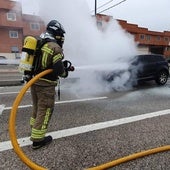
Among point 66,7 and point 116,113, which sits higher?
point 66,7

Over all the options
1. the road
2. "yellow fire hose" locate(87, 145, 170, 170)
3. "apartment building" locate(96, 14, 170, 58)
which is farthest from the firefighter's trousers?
"apartment building" locate(96, 14, 170, 58)

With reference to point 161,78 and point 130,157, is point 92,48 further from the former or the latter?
point 130,157

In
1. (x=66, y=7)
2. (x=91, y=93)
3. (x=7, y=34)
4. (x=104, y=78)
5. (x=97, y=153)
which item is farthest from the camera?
(x=7, y=34)

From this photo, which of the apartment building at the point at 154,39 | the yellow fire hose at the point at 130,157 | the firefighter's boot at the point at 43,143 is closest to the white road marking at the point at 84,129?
the firefighter's boot at the point at 43,143

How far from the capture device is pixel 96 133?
450 cm

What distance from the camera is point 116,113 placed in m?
5.88

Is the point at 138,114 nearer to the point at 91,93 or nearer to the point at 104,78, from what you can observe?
the point at 91,93

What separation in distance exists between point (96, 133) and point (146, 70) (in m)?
6.04

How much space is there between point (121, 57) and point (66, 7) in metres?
3.01

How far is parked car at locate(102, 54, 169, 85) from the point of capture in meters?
9.12

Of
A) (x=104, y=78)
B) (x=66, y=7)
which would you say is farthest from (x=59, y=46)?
(x=104, y=78)

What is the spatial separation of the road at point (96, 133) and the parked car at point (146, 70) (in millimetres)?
1743

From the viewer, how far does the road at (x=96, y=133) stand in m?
3.43

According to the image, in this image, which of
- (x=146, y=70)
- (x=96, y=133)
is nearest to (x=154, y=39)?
(x=146, y=70)
